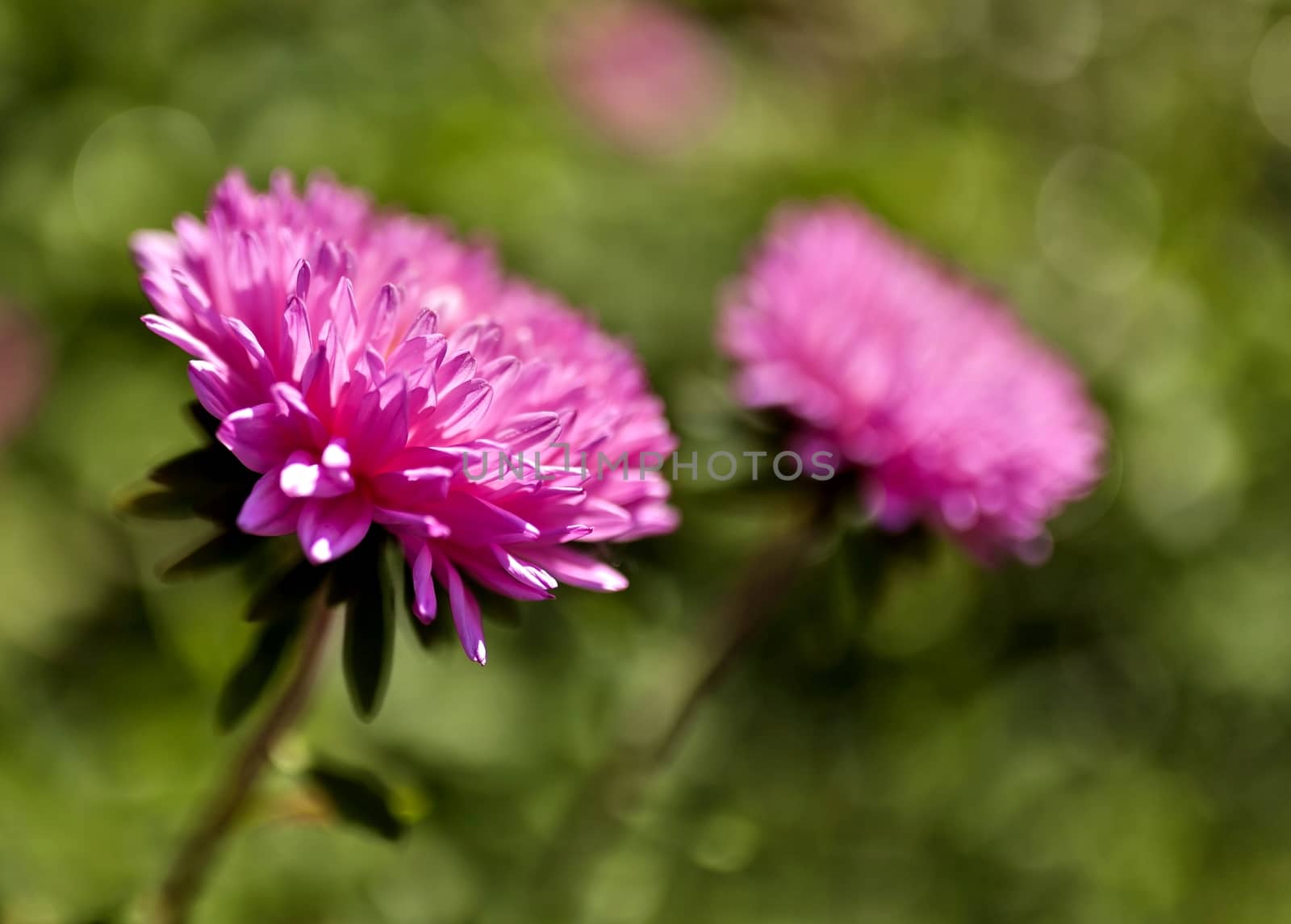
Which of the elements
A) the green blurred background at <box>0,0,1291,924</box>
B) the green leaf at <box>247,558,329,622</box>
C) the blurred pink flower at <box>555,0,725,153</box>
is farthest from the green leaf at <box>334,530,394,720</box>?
the blurred pink flower at <box>555,0,725,153</box>

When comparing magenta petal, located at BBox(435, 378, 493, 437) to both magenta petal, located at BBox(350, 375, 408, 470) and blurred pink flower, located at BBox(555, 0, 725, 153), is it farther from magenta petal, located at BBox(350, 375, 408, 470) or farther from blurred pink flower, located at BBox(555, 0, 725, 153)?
blurred pink flower, located at BBox(555, 0, 725, 153)

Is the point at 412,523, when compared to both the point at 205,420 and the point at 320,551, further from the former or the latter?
the point at 205,420

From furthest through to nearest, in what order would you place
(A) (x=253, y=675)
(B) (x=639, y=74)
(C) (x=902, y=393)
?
(B) (x=639, y=74) → (C) (x=902, y=393) → (A) (x=253, y=675)

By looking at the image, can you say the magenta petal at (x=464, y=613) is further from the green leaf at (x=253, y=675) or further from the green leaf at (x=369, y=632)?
the green leaf at (x=253, y=675)

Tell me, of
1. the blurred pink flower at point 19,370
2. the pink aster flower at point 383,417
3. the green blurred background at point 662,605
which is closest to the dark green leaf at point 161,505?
the pink aster flower at point 383,417

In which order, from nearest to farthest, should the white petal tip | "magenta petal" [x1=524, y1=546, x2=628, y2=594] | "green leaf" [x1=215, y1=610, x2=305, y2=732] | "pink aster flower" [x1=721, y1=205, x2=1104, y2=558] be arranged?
1. the white petal tip
2. "magenta petal" [x1=524, y1=546, x2=628, y2=594]
3. "green leaf" [x1=215, y1=610, x2=305, y2=732]
4. "pink aster flower" [x1=721, y1=205, x2=1104, y2=558]

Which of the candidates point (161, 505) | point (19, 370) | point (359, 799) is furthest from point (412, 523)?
point (19, 370)

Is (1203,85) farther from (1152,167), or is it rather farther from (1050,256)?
(1050,256)
